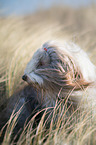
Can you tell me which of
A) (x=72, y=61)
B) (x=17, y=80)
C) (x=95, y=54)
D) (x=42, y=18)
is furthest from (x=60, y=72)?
(x=42, y=18)

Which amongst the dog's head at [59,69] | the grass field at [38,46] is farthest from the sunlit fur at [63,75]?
the grass field at [38,46]

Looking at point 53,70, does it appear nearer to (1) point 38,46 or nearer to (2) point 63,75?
(2) point 63,75

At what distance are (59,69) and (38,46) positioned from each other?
4.17 ft

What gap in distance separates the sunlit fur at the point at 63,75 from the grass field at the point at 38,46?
0.13m

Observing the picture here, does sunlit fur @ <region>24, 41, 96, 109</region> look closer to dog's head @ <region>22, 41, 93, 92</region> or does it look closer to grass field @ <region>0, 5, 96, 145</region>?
dog's head @ <region>22, 41, 93, 92</region>

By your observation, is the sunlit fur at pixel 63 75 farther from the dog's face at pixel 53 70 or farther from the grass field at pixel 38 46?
the grass field at pixel 38 46

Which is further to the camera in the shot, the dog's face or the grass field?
the dog's face

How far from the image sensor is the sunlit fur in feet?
4.03

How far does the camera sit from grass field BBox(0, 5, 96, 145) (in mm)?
1066

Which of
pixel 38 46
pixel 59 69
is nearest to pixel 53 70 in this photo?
pixel 59 69

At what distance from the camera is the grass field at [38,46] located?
1.07m

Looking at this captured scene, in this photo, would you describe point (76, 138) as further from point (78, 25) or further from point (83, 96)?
point (78, 25)

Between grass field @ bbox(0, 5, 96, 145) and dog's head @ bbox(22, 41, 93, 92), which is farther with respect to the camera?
dog's head @ bbox(22, 41, 93, 92)

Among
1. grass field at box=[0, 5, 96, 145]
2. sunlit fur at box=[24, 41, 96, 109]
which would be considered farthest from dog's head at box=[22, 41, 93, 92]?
grass field at box=[0, 5, 96, 145]
